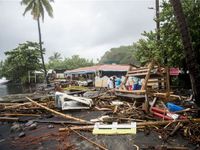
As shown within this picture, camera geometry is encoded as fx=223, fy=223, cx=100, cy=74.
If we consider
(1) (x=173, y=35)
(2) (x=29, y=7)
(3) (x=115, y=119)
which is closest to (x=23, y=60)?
(2) (x=29, y=7)

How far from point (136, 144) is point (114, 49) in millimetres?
78262

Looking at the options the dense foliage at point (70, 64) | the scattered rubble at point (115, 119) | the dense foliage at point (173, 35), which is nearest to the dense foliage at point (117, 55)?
the dense foliage at point (70, 64)

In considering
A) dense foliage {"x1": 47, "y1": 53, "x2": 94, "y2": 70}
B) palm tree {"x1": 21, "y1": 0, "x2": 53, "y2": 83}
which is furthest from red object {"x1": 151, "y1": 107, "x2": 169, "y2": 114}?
dense foliage {"x1": 47, "y1": 53, "x2": 94, "y2": 70}

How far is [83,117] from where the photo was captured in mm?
9008

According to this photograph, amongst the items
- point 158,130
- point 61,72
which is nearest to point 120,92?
point 158,130

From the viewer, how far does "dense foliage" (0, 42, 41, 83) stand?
44.8 m

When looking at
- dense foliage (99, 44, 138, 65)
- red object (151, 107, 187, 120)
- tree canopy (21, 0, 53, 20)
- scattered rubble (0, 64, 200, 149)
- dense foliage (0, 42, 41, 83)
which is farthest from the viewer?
dense foliage (99, 44, 138, 65)

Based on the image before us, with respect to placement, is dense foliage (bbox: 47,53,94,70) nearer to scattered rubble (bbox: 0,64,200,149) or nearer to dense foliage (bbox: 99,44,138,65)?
Answer: dense foliage (bbox: 99,44,138,65)

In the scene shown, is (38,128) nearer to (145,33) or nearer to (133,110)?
(133,110)

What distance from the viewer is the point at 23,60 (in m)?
44.5

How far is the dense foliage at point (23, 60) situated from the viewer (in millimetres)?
44844

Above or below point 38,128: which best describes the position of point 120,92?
above

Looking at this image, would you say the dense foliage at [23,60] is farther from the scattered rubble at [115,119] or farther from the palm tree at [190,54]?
the palm tree at [190,54]

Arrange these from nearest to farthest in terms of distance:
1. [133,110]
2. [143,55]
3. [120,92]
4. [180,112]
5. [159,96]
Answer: [180,112], [133,110], [159,96], [120,92], [143,55]
